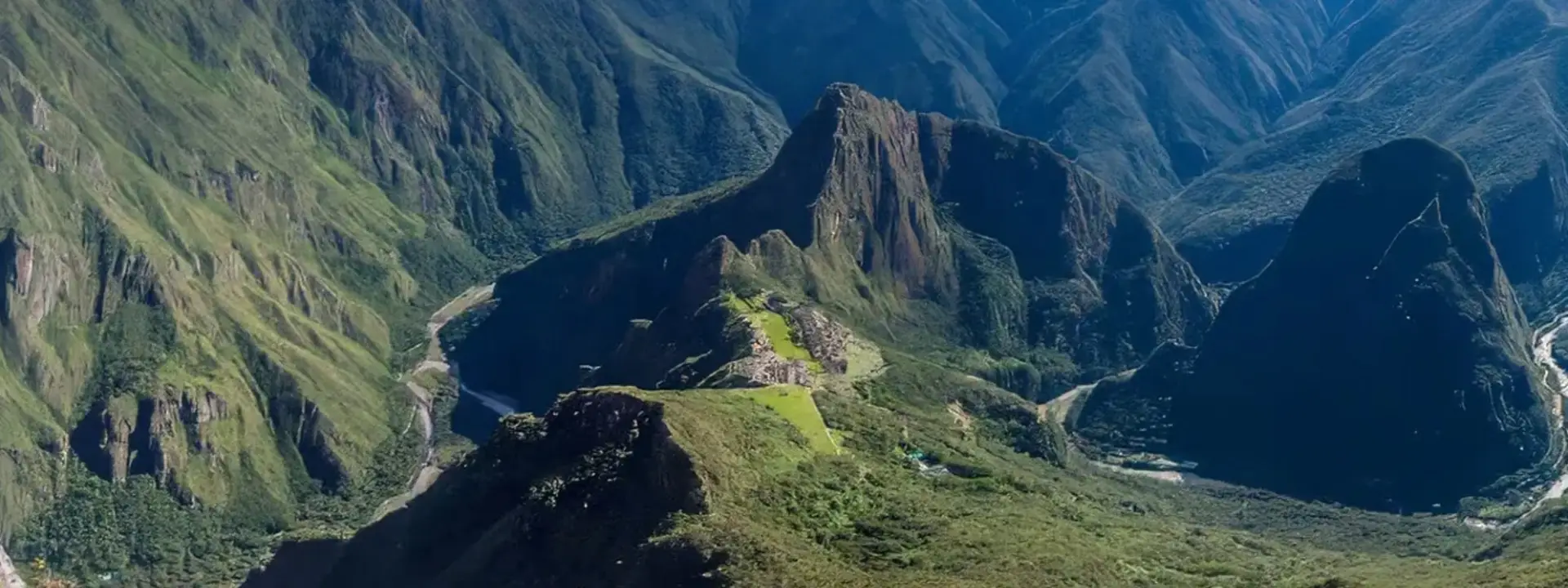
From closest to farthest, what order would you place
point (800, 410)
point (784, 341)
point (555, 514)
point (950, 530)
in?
point (555, 514)
point (950, 530)
point (800, 410)
point (784, 341)

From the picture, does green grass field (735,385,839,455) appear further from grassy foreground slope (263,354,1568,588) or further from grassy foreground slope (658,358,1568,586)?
grassy foreground slope (658,358,1568,586)

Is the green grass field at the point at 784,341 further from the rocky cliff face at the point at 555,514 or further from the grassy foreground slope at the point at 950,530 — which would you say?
the rocky cliff face at the point at 555,514

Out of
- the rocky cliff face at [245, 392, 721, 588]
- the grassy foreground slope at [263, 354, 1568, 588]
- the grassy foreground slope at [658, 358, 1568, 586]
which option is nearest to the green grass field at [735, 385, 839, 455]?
the grassy foreground slope at [263, 354, 1568, 588]

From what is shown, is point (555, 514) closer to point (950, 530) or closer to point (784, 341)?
point (950, 530)

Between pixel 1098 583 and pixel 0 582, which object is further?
pixel 0 582

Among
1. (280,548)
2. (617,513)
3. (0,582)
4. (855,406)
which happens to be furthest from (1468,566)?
(0,582)

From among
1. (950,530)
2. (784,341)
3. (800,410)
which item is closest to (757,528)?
(950,530)

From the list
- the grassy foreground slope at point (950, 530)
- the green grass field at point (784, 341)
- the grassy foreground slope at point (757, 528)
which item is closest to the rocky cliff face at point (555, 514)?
the grassy foreground slope at point (757, 528)

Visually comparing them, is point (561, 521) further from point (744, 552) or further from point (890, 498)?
point (890, 498)
